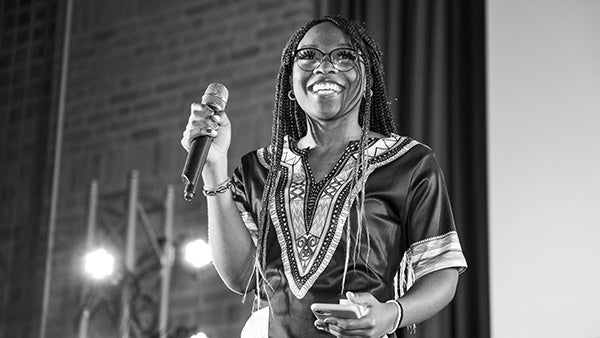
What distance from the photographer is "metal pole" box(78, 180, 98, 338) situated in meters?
5.64

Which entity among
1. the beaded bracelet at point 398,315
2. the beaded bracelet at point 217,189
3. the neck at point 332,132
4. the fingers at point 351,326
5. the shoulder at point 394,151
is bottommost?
the fingers at point 351,326

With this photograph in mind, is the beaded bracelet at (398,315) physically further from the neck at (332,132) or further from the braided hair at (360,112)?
the neck at (332,132)

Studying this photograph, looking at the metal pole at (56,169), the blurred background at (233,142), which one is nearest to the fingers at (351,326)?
the blurred background at (233,142)

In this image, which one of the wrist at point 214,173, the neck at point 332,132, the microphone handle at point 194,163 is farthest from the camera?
the neck at point 332,132

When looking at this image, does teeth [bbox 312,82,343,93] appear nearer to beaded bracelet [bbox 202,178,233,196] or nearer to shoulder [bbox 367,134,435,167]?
shoulder [bbox 367,134,435,167]

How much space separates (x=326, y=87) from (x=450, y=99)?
248 centimetres

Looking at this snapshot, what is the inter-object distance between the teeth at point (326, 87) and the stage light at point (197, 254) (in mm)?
3417

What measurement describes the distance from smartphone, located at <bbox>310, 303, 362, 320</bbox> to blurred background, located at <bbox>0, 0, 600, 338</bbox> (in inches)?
87.5

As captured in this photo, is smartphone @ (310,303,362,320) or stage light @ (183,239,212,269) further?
stage light @ (183,239,212,269)

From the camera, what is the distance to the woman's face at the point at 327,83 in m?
2.22

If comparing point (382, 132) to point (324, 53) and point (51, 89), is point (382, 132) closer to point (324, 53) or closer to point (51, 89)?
point (324, 53)

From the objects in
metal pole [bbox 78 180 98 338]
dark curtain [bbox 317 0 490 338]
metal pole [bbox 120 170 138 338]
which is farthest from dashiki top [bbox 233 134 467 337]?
metal pole [bbox 78 180 98 338]

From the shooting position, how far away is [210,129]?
2.13 meters

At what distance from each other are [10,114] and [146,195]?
1351mm
